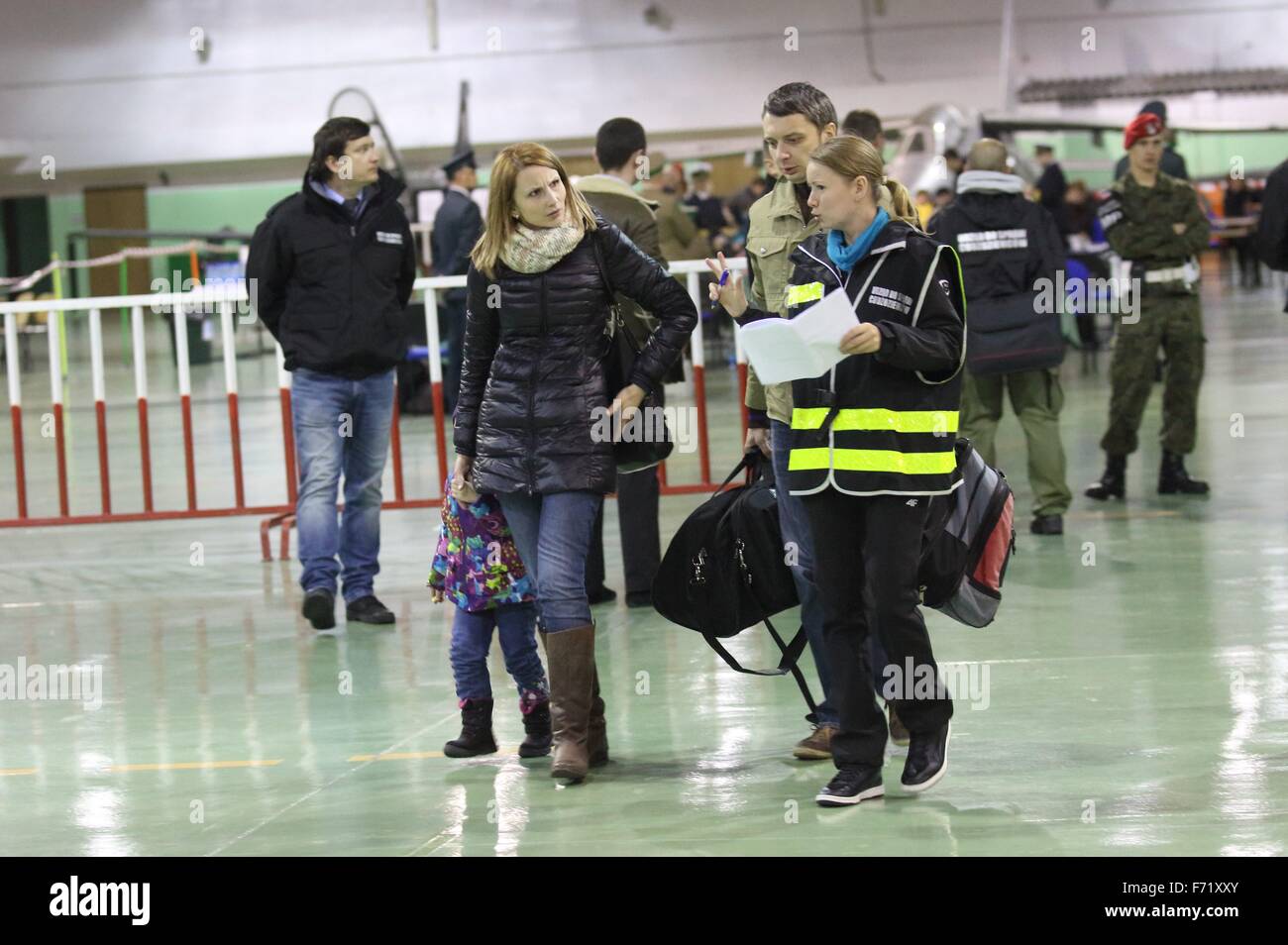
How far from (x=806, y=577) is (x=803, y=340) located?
934 mm

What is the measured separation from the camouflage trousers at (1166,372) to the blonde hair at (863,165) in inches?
186

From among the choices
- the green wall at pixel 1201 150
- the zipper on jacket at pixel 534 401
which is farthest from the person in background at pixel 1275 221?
the green wall at pixel 1201 150

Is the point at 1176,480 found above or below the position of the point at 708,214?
below

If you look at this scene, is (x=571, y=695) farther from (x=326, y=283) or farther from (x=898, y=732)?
(x=326, y=283)

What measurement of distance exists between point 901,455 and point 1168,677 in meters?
1.77

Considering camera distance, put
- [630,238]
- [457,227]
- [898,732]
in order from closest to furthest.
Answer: [898,732] → [630,238] → [457,227]

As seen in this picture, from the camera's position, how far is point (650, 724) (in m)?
5.01

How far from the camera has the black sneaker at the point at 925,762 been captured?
13.4ft

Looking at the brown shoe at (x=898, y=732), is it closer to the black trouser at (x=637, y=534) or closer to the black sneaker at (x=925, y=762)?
the black sneaker at (x=925, y=762)

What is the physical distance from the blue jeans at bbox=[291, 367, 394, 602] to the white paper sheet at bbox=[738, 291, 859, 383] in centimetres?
301

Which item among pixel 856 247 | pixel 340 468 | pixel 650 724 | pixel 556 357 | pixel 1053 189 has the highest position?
pixel 1053 189

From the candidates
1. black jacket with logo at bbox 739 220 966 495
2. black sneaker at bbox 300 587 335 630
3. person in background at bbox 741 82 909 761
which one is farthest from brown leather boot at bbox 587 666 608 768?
black sneaker at bbox 300 587 335 630

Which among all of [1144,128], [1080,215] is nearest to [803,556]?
[1144,128]

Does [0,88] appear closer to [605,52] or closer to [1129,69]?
[605,52]
